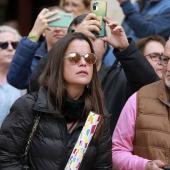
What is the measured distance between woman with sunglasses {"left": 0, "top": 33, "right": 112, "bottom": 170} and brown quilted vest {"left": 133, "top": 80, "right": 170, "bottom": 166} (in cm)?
27

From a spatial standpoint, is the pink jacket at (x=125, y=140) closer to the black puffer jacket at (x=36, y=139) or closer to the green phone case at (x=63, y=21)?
the black puffer jacket at (x=36, y=139)

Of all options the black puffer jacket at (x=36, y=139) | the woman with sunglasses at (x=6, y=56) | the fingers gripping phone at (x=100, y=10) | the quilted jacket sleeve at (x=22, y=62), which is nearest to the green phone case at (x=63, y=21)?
the quilted jacket sleeve at (x=22, y=62)

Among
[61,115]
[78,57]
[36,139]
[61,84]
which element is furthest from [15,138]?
[78,57]

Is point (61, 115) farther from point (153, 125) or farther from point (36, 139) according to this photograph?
point (153, 125)

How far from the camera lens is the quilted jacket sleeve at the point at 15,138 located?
13.1 ft

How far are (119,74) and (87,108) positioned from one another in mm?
1014

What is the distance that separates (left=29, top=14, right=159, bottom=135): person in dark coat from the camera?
4680 millimetres

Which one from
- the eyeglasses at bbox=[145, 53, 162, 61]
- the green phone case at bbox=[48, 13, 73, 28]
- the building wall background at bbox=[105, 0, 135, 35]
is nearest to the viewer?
the green phone case at bbox=[48, 13, 73, 28]

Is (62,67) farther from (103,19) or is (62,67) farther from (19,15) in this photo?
(19,15)

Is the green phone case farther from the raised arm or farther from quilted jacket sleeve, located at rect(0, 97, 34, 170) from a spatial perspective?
quilted jacket sleeve, located at rect(0, 97, 34, 170)

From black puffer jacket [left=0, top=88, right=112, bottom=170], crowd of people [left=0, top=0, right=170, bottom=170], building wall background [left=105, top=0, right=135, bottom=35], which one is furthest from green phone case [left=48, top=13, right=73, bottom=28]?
building wall background [left=105, top=0, right=135, bottom=35]

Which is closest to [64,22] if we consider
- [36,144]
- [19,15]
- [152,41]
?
[152,41]

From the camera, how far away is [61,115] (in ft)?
13.4

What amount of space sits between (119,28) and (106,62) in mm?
1795
